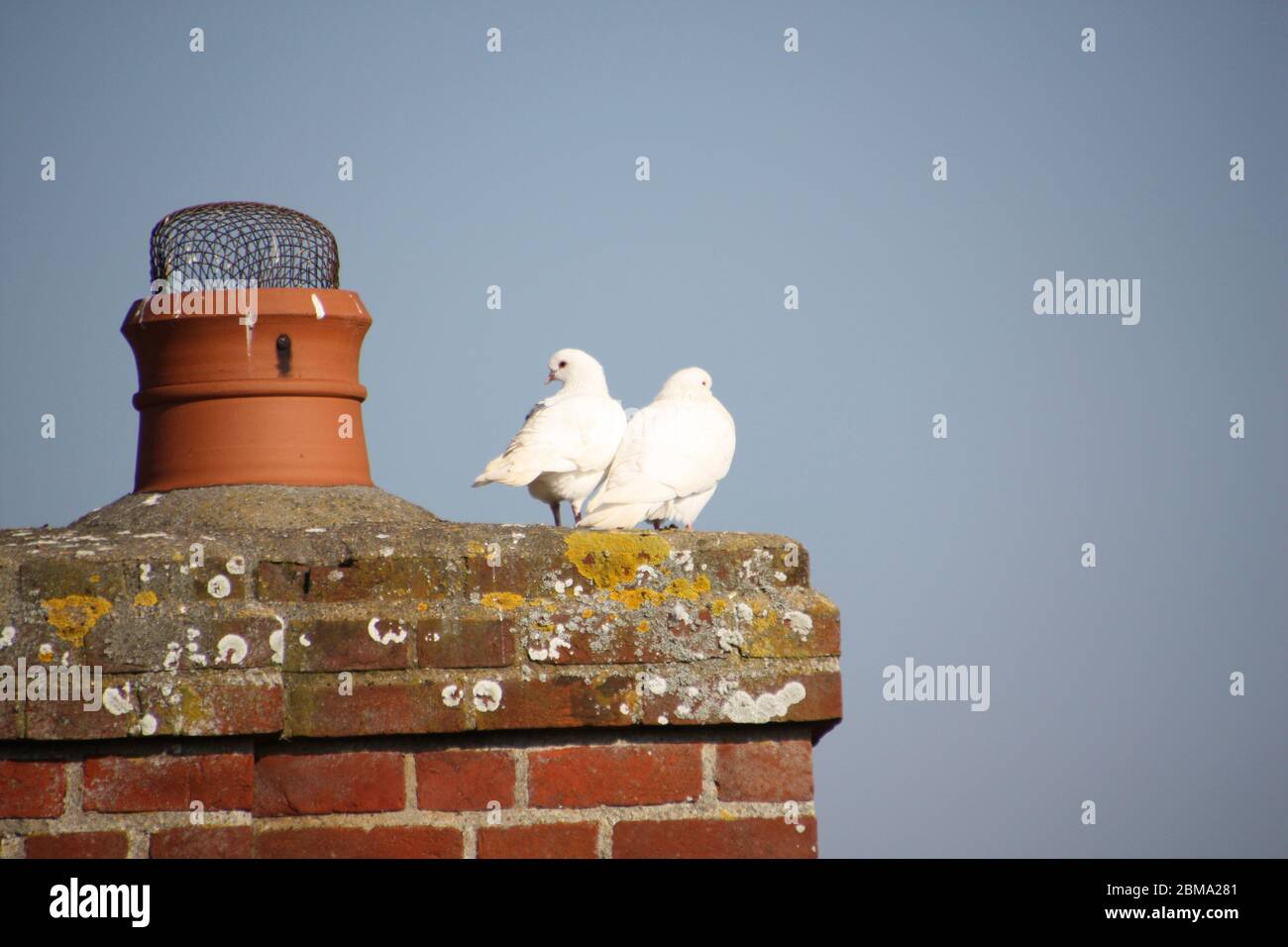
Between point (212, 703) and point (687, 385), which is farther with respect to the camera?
point (687, 385)

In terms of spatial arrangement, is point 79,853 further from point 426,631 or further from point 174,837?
point 426,631

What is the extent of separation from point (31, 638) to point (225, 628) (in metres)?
0.28

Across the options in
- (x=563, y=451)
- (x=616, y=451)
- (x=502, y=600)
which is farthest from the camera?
(x=563, y=451)

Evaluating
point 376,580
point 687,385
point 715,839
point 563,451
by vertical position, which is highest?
point 687,385

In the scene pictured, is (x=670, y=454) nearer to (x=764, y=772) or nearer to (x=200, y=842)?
(x=764, y=772)

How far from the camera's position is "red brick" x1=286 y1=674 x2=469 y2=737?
2236mm

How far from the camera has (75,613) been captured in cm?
221

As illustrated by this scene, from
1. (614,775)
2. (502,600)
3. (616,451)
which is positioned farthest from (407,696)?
(616,451)

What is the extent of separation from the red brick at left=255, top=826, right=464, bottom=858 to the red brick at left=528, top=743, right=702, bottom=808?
147mm

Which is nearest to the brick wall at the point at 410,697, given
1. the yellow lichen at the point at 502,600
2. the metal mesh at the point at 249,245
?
the yellow lichen at the point at 502,600

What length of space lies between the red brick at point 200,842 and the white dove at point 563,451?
299 centimetres

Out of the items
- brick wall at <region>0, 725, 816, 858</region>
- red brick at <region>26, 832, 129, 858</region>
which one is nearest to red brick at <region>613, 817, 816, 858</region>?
brick wall at <region>0, 725, 816, 858</region>

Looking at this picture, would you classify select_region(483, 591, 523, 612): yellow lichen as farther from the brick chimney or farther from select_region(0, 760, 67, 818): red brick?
select_region(0, 760, 67, 818): red brick

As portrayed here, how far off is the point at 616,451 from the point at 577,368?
110 cm
